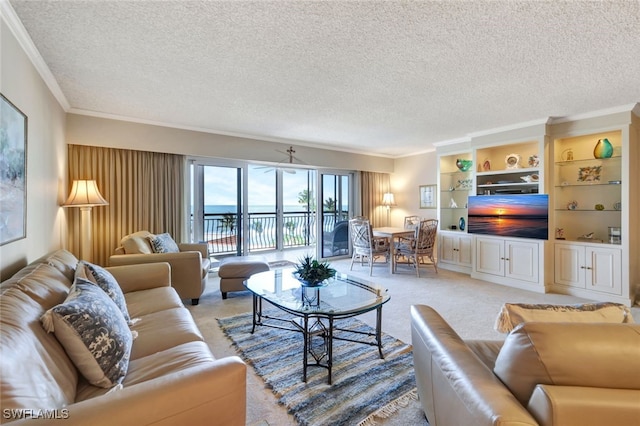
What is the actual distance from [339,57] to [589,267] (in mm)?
4116

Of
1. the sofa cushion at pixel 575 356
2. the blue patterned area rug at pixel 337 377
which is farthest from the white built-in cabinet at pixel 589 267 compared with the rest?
the sofa cushion at pixel 575 356

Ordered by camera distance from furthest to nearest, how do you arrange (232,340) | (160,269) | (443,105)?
1. (443,105)
2. (160,269)
3. (232,340)

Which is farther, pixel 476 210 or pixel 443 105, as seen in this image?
pixel 476 210

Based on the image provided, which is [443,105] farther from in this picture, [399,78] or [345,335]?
[345,335]

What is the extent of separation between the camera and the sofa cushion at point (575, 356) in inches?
32.4

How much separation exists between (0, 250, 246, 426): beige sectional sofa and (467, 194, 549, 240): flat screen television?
4436mm

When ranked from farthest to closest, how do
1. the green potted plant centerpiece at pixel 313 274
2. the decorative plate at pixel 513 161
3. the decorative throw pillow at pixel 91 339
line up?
the decorative plate at pixel 513 161
the green potted plant centerpiece at pixel 313 274
the decorative throw pillow at pixel 91 339

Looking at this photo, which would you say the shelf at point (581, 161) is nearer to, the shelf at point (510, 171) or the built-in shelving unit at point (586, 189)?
the built-in shelving unit at point (586, 189)

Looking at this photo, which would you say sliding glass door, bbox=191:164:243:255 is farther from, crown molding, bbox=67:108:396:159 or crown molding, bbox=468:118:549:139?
crown molding, bbox=468:118:549:139

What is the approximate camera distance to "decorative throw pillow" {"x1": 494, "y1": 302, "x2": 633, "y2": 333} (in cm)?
113

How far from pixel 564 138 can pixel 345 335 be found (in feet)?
13.5

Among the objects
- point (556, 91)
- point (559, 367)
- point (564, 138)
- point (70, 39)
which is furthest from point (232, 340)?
point (564, 138)

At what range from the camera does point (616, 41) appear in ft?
6.55

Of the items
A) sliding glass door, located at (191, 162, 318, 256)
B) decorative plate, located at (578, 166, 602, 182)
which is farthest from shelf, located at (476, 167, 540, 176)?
sliding glass door, located at (191, 162, 318, 256)
